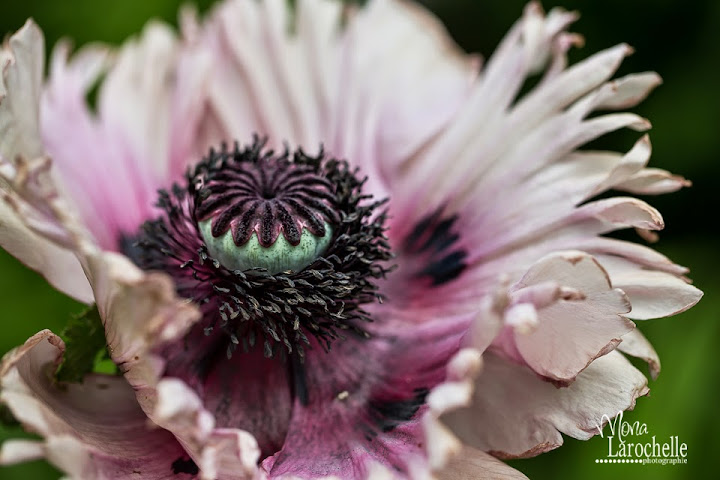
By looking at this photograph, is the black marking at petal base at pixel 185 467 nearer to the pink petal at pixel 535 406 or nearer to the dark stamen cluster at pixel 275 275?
the dark stamen cluster at pixel 275 275

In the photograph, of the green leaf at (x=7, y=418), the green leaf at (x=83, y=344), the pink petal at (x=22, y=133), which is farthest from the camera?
the green leaf at (x=83, y=344)

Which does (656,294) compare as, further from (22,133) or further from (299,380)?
(22,133)

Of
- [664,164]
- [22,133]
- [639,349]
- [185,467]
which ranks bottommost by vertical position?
[185,467]

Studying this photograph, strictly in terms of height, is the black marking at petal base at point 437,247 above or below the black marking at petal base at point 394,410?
above

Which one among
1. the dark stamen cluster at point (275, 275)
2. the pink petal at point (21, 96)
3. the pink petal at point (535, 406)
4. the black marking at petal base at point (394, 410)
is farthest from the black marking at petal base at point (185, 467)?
the pink petal at point (21, 96)

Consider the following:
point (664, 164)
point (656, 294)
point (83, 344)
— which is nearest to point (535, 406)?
point (656, 294)

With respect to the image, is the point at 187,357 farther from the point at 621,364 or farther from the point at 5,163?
the point at 621,364

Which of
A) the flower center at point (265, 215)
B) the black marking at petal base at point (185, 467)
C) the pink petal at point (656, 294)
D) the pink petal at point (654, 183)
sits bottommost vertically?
the black marking at petal base at point (185, 467)
